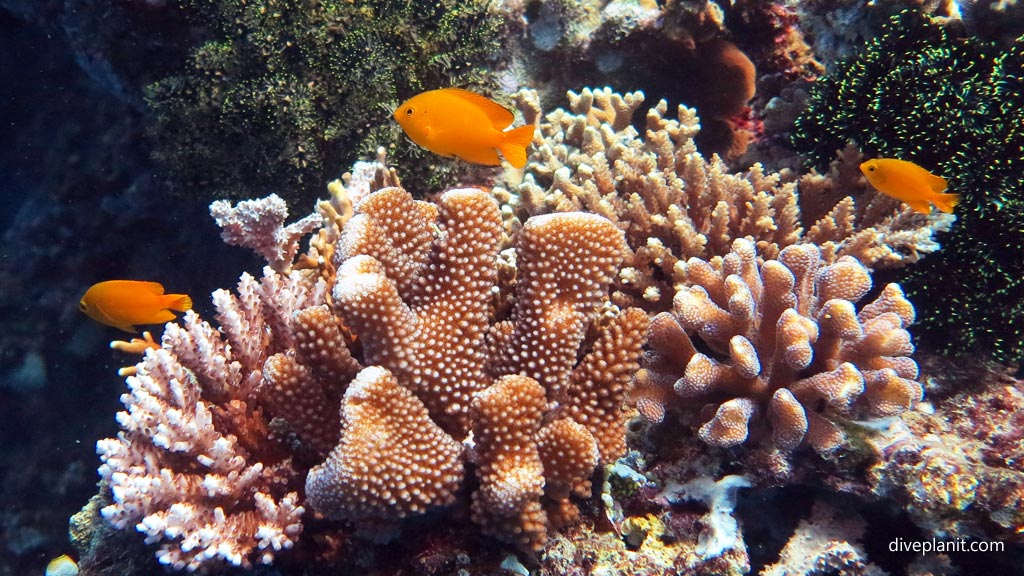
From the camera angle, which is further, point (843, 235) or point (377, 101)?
point (377, 101)

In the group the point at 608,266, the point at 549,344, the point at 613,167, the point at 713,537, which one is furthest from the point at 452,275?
the point at 613,167

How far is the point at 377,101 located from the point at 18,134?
5608mm

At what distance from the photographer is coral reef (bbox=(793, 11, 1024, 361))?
3186 millimetres

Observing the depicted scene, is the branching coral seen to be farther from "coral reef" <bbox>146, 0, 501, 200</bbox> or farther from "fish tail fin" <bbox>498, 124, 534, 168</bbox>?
"coral reef" <bbox>146, 0, 501, 200</bbox>

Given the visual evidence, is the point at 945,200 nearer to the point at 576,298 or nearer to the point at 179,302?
the point at 576,298

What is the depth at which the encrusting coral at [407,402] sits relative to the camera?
209cm

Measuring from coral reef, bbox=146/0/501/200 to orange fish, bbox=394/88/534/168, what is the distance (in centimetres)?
157

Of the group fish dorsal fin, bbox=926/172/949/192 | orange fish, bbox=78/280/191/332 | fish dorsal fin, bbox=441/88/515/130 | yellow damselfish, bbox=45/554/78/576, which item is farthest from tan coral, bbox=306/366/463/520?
yellow damselfish, bbox=45/554/78/576

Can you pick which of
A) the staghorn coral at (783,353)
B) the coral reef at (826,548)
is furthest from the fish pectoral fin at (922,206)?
the coral reef at (826,548)

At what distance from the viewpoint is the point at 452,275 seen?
91.0 inches

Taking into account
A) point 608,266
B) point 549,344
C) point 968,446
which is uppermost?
point 608,266

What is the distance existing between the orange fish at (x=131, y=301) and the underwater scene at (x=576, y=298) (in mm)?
28

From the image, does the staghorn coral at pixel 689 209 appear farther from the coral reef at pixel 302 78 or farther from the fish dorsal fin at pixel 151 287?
the fish dorsal fin at pixel 151 287

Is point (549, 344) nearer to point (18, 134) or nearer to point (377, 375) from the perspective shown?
point (377, 375)
